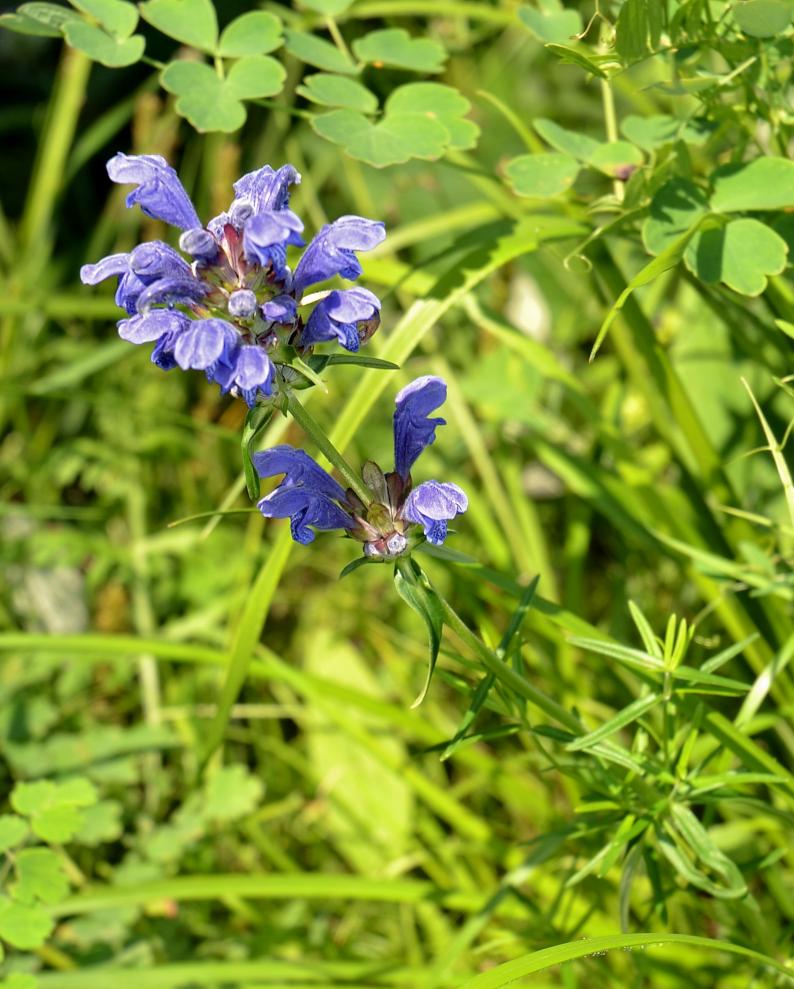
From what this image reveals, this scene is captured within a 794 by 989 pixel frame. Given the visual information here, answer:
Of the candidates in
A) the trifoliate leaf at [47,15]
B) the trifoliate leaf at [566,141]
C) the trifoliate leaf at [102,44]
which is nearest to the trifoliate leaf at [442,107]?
the trifoliate leaf at [566,141]

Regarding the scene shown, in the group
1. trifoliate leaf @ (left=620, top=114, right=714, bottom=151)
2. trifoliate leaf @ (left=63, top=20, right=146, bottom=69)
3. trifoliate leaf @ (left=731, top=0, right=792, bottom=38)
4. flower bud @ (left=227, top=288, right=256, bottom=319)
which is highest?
trifoliate leaf @ (left=731, top=0, right=792, bottom=38)

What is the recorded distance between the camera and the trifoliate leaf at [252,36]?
1.78 meters

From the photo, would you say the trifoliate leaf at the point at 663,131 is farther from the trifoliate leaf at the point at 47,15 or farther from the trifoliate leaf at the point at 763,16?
the trifoliate leaf at the point at 47,15

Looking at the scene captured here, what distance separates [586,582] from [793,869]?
1.01 metres

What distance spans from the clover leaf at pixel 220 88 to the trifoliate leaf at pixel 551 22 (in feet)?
1.45

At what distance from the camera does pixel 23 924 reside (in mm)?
1664

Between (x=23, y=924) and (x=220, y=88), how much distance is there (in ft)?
4.51

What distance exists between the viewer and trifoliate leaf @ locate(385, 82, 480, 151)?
179cm

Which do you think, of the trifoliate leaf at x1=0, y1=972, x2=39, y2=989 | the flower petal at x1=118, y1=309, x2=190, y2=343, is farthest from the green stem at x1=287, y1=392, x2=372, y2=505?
the trifoliate leaf at x1=0, y1=972, x2=39, y2=989

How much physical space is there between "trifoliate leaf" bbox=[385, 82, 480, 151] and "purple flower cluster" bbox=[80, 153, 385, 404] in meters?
0.66

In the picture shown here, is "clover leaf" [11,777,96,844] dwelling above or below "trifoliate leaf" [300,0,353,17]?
below

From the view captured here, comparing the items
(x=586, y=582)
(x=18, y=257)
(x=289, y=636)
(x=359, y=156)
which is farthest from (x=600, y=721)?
(x=18, y=257)

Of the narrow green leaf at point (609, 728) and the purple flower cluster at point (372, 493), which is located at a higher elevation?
the purple flower cluster at point (372, 493)

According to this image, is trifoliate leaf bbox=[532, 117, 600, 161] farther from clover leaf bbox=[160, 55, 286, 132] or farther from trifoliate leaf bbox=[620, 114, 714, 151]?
clover leaf bbox=[160, 55, 286, 132]
